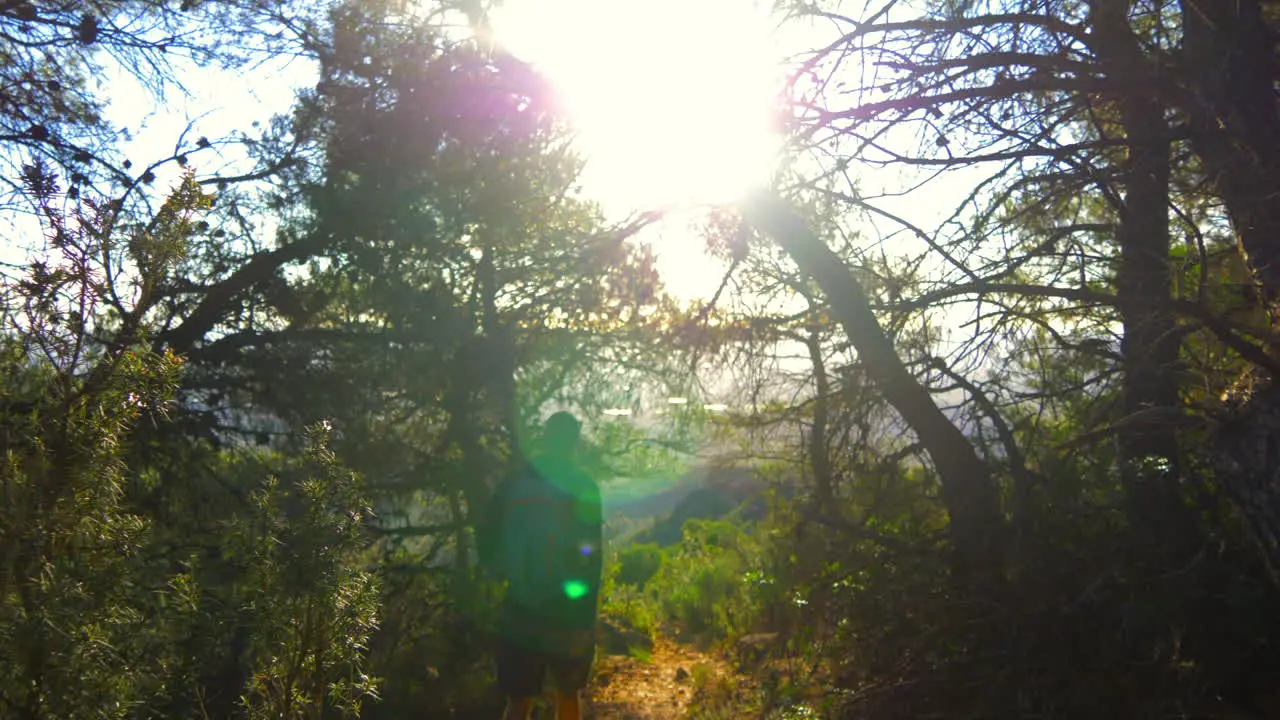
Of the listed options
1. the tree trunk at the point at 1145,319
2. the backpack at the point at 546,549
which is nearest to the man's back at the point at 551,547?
the backpack at the point at 546,549

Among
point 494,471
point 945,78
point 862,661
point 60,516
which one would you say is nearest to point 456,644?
point 494,471

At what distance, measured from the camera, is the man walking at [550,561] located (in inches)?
194

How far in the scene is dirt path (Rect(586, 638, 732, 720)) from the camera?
6.62 metres

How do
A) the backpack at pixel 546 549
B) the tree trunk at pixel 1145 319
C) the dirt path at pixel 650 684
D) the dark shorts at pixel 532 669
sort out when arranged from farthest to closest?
the dirt path at pixel 650 684 → the dark shorts at pixel 532 669 → the backpack at pixel 546 549 → the tree trunk at pixel 1145 319

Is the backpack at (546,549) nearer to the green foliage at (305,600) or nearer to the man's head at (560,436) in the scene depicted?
the man's head at (560,436)

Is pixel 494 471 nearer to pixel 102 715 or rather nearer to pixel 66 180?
pixel 66 180

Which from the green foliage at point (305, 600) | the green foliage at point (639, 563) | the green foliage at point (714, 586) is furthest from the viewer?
the green foliage at point (639, 563)

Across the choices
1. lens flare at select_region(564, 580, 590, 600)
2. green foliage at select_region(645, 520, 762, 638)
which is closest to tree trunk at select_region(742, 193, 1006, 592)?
lens flare at select_region(564, 580, 590, 600)

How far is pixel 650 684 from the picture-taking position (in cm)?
747

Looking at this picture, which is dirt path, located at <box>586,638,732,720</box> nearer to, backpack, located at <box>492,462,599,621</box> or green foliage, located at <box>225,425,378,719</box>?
backpack, located at <box>492,462,599,621</box>

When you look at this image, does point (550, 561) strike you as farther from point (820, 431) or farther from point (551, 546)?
point (820, 431)

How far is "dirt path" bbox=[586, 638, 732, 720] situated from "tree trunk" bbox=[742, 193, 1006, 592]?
2638 millimetres

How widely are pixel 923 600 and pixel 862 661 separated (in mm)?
552

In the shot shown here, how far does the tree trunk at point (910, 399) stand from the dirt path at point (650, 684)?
2.64m
